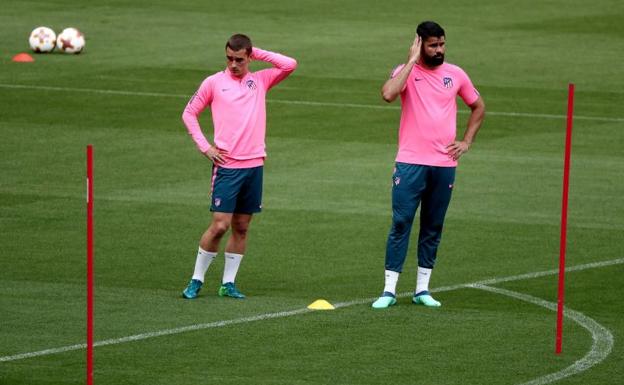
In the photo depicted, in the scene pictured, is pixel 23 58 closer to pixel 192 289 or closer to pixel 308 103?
pixel 308 103

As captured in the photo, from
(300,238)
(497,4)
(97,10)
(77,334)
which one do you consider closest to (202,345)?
(77,334)

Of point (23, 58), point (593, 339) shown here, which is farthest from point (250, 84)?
point (23, 58)

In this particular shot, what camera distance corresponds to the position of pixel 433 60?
1420 centimetres

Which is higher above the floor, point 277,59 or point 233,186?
point 277,59

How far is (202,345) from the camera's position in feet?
42.8

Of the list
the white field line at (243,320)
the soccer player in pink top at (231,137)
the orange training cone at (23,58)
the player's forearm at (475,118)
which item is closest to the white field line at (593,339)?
the white field line at (243,320)

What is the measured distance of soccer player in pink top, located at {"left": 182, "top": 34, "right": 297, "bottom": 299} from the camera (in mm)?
14547

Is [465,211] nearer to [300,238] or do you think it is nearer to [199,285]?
[300,238]

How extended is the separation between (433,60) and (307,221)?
4.77 metres

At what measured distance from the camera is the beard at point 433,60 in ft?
46.5

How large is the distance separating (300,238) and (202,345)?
4.77 metres

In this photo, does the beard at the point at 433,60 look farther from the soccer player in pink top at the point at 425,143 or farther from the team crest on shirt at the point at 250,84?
the team crest on shirt at the point at 250,84

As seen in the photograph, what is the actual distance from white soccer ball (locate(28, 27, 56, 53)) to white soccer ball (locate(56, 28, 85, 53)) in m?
0.14

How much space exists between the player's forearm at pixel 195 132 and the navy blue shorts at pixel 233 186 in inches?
11.4
